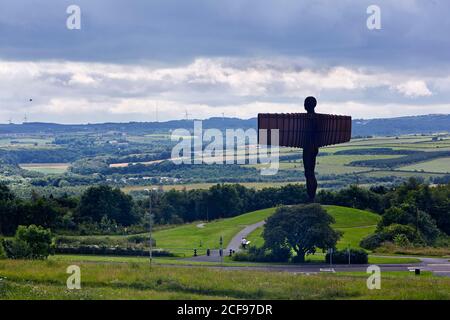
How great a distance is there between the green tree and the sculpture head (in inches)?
528

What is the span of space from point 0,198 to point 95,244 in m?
25.1

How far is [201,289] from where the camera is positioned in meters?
38.2

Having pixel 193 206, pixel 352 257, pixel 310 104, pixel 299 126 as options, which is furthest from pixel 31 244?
pixel 193 206

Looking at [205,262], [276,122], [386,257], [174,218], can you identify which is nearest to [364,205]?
[174,218]

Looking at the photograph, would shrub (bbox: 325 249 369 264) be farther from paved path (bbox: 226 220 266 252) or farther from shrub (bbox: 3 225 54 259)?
shrub (bbox: 3 225 54 259)

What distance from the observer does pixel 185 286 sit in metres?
38.6

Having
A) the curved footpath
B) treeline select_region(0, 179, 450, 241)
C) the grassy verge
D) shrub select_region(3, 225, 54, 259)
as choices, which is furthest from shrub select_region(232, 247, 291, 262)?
treeline select_region(0, 179, 450, 241)

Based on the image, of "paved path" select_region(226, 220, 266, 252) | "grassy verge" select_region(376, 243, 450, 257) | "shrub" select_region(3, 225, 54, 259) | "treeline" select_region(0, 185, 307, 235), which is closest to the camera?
"shrub" select_region(3, 225, 54, 259)

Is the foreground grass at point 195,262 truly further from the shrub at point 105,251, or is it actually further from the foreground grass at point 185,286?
the foreground grass at point 185,286

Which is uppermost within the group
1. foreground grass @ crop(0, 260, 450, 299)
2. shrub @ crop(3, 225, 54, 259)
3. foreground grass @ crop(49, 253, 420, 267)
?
foreground grass @ crop(0, 260, 450, 299)

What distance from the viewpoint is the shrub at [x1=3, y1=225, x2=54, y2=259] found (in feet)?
190

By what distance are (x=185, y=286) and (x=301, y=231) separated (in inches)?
1150

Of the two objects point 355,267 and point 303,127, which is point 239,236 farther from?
point 303,127

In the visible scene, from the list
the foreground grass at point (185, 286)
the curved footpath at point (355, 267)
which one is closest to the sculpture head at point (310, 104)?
the curved footpath at point (355, 267)
